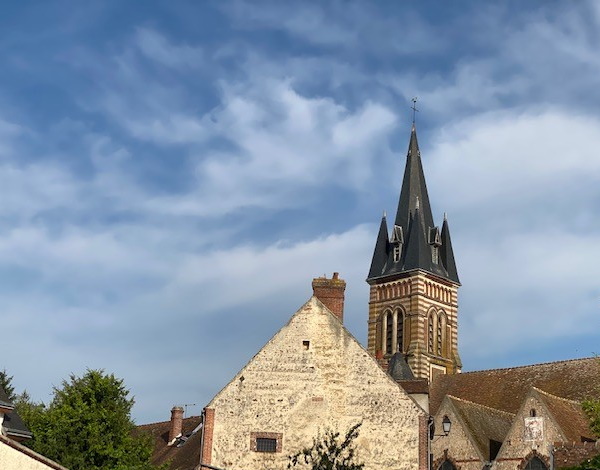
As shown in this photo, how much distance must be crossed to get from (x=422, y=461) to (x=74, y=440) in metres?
10.6

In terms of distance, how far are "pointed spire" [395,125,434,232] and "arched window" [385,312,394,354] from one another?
7.93 meters

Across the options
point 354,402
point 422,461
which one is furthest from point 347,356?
point 422,461

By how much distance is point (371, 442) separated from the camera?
26422 millimetres

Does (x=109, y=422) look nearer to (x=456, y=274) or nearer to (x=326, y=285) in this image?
(x=326, y=285)

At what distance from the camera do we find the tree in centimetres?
2741

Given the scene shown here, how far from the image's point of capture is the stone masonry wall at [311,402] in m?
26.4

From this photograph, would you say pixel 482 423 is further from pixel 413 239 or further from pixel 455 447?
pixel 413 239

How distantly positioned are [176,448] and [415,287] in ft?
127

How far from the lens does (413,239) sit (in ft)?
252

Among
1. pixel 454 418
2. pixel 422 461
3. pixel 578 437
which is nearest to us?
pixel 422 461

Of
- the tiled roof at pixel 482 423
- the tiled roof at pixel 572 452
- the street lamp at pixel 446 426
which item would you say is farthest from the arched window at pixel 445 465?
the tiled roof at pixel 572 452

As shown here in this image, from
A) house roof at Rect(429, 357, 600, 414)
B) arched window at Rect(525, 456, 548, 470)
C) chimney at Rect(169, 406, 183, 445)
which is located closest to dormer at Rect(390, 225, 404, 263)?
house roof at Rect(429, 357, 600, 414)

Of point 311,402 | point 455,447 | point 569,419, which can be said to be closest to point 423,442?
point 311,402

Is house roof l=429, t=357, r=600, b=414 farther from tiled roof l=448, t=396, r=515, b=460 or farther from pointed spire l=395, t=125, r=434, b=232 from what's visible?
pointed spire l=395, t=125, r=434, b=232
